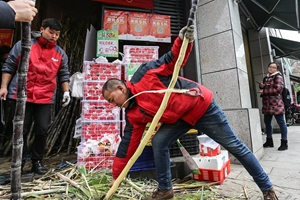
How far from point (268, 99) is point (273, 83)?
1.11 ft

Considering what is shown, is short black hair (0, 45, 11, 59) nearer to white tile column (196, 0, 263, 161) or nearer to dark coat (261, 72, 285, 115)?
white tile column (196, 0, 263, 161)

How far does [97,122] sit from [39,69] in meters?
1.00

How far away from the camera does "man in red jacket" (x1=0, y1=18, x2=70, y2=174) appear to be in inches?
91.6

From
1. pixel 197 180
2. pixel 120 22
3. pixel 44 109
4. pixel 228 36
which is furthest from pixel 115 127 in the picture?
pixel 228 36

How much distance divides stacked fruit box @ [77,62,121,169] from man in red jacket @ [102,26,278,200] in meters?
0.90

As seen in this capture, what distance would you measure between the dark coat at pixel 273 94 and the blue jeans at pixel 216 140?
8.73 feet

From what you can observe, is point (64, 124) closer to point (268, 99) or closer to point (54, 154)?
point (54, 154)

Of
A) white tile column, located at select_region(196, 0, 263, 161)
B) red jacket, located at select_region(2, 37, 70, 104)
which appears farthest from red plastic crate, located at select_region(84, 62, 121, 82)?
white tile column, located at select_region(196, 0, 263, 161)

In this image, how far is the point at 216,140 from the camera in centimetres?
180

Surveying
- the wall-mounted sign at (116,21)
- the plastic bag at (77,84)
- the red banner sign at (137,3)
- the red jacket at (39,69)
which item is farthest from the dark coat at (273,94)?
the red jacket at (39,69)

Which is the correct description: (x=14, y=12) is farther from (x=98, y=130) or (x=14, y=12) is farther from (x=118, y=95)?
(x=98, y=130)

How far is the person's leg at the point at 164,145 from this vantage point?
183 centimetres

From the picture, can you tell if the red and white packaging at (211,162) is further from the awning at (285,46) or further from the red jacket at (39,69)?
the awning at (285,46)

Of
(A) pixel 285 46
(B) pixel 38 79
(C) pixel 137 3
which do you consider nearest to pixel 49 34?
(B) pixel 38 79
